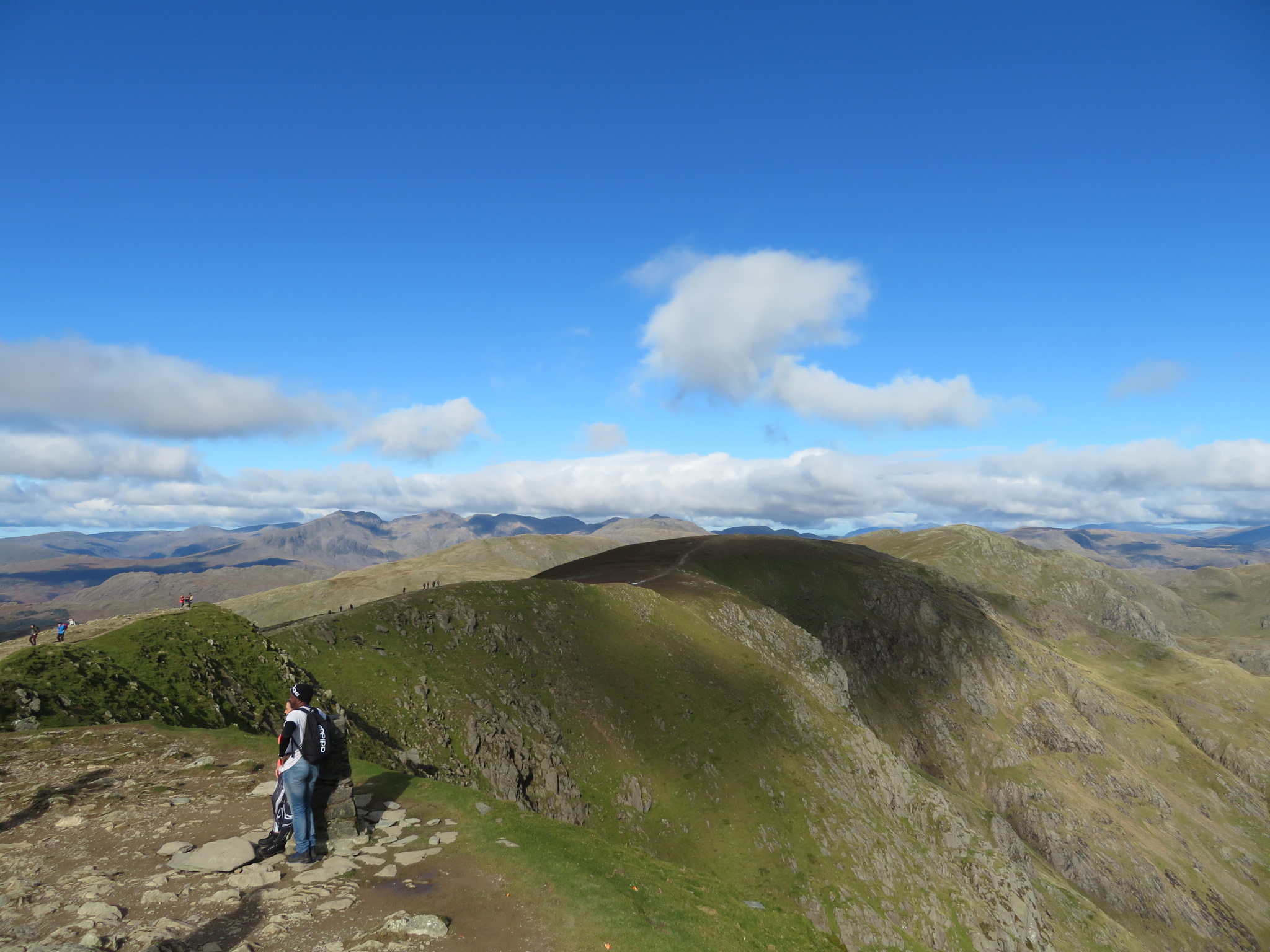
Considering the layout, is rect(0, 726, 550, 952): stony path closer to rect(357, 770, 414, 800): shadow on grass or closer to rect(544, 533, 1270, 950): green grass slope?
rect(357, 770, 414, 800): shadow on grass

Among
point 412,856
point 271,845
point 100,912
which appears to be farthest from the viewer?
point 412,856

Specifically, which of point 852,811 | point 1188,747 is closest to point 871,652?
point 852,811

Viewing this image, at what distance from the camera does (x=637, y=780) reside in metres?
66.1

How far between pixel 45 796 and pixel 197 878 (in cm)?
819

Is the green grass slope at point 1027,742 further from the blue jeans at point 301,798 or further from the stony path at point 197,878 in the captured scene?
the blue jeans at point 301,798

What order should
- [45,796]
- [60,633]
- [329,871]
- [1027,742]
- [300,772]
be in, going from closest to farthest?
[300,772] → [329,871] → [45,796] → [60,633] → [1027,742]

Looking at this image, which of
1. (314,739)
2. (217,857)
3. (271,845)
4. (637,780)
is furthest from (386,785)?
(637,780)

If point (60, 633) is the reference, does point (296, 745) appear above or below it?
above

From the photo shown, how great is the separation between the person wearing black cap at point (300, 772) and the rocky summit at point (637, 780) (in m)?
0.88

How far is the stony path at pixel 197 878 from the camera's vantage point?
14102 millimetres

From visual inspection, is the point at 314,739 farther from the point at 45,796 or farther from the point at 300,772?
the point at 45,796

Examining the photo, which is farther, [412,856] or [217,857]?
[412,856]

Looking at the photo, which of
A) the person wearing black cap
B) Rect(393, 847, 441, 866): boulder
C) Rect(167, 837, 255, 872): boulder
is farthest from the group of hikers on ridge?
Rect(393, 847, 441, 866): boulder

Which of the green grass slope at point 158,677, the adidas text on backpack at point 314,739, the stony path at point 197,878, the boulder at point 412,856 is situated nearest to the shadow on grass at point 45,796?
the stony path at point 197,878
